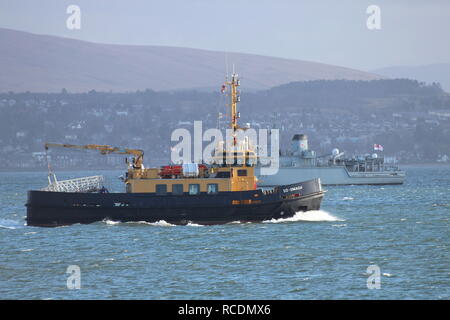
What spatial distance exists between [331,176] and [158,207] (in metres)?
72.1

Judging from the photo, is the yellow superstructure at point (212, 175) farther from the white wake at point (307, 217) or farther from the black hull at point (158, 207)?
the white wake at point (307, 217)

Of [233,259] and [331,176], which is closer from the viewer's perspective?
[233,259]

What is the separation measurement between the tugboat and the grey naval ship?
64559 millimetres

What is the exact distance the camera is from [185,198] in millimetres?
52500

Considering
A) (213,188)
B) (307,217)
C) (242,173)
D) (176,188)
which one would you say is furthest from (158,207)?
(307,217)

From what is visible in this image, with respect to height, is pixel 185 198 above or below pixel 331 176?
above

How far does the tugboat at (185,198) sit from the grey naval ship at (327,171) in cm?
6456

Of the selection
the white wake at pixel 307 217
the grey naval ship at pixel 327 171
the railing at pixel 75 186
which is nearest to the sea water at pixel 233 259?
the white wake at pixel 307 217

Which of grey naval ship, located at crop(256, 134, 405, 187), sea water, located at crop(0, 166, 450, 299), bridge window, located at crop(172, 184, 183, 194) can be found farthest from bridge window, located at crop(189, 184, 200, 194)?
grey naval ship, located at crop(256, 134, 405, 187)

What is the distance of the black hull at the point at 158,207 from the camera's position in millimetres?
52562

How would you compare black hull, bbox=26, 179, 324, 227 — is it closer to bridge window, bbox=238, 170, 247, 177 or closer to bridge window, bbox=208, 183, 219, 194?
bridge window, bbox=208, 183, 219, 194

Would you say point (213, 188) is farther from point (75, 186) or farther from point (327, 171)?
point (327, 171)
